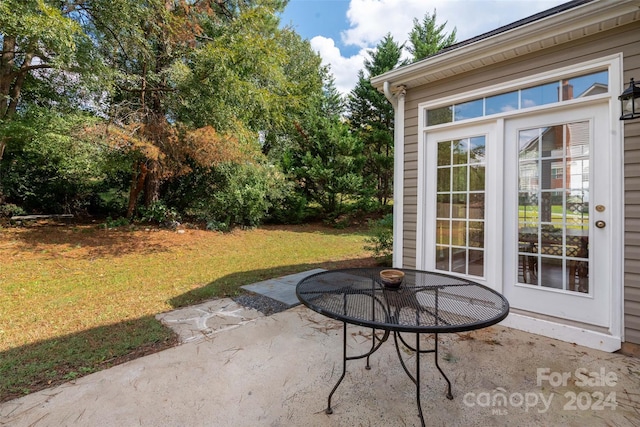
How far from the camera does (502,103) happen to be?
2738 millimetres

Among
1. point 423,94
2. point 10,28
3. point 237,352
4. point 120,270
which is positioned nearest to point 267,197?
point 120,270

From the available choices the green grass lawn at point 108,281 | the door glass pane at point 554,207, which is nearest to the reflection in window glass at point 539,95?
the door glass pane at point 554,207

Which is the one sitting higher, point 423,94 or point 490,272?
point 423,94

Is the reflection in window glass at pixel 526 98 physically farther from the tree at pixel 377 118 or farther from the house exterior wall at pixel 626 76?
the tree at pixel 377 118

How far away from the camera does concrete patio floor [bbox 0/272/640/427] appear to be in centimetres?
154

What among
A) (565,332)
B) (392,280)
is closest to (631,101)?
(565,332)

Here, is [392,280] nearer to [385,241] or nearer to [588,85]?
[588,85]

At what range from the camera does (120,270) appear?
475 centimetres

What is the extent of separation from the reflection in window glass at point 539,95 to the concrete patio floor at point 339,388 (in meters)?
2.01

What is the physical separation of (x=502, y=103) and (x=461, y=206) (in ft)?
3.38

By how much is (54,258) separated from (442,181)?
6538 mm

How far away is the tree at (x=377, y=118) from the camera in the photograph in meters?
12.6

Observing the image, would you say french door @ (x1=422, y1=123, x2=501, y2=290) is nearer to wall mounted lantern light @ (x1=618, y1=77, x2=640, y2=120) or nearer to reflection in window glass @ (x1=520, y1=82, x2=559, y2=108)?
reflection in window glass @ (x1=520, y1=82, x2=559, y2=108)

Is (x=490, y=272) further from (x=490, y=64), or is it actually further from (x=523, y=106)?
(x=490, y=64)
